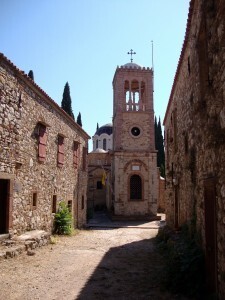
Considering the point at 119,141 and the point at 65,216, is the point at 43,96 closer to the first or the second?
the point at 65,216

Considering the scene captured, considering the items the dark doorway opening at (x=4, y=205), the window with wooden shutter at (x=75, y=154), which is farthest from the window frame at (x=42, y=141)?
the window with wooden shutter at (x=75, y=154)

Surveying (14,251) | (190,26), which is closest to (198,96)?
(190,26)

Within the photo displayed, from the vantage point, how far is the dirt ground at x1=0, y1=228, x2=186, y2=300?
612cm

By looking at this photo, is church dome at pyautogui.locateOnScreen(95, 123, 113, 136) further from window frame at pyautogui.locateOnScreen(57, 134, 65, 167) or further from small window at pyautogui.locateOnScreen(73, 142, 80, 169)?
window frame at pyautogui.locateOnScreen(57, 134, 65, 167)

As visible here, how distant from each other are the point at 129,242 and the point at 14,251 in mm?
6450

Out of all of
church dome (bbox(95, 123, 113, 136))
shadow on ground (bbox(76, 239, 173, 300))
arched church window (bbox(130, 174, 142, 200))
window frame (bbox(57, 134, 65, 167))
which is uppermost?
church dome (bbox(95, 123, 113, 136))

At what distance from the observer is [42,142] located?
12.5 metres

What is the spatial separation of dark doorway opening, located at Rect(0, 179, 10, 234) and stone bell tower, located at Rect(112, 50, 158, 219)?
16259 millimetres

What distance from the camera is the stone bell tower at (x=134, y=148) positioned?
25.5 m

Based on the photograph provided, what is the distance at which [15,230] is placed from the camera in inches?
394

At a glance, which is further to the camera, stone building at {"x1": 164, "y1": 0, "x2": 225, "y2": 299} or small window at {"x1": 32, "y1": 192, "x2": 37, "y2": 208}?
small window at {"x1": 32, "y1": 192, "x2": 37, "y2": 208}

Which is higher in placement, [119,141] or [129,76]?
[129,76]

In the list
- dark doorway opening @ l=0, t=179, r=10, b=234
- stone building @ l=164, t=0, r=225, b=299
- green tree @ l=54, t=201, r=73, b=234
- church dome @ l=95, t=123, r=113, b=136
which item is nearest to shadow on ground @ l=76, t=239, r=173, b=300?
stone building @ l=164, t=0, r=225, b=299

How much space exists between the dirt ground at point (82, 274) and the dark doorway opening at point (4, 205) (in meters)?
1.31
